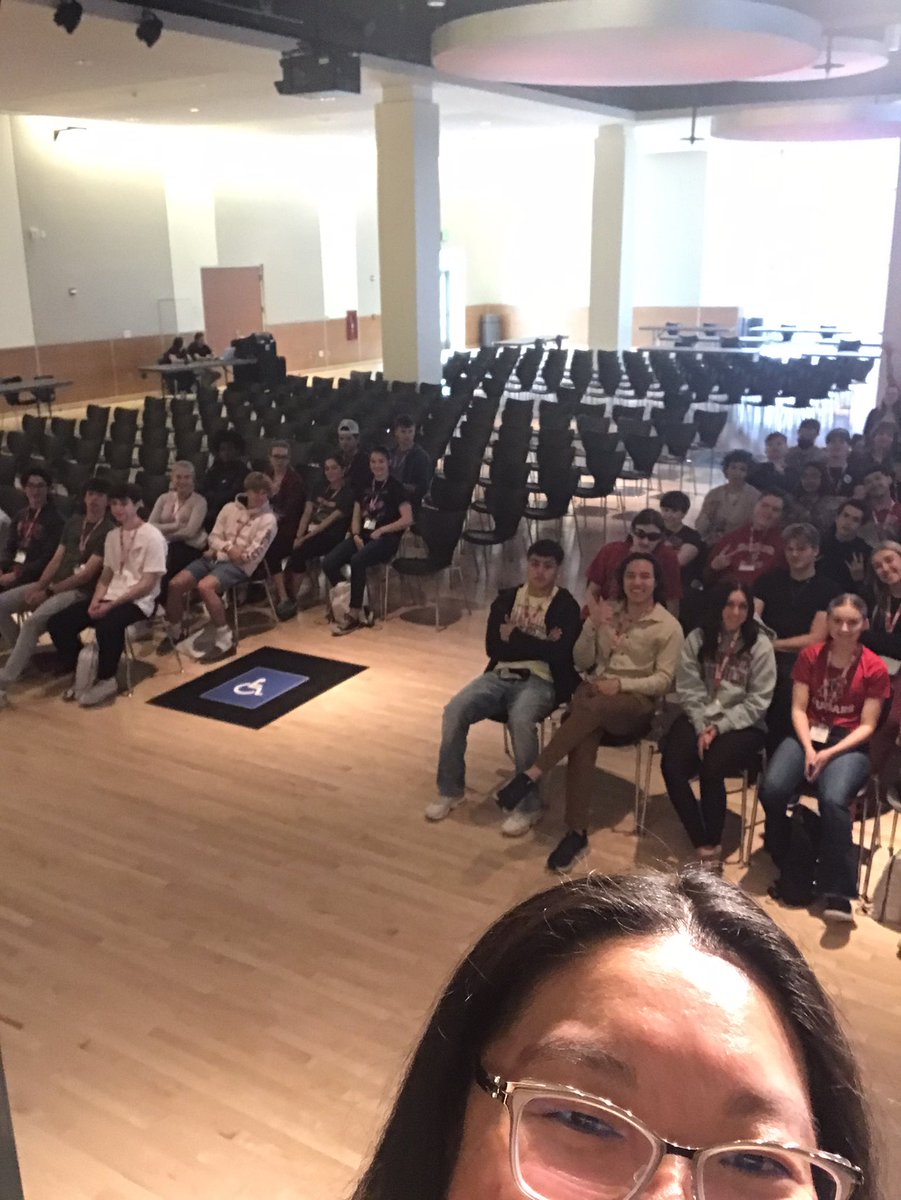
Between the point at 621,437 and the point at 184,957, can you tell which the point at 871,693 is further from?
the point at 621,437

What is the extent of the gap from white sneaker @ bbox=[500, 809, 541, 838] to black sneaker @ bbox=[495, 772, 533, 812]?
4.8 inches

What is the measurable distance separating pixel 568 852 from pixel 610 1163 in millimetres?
3823

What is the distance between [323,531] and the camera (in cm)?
Answer: 750

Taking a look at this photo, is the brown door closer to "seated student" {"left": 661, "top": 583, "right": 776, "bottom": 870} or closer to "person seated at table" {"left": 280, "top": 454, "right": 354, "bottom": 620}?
"person seated at table" {"left": 280, "top": 454, "right": 354, "bottom": 620}

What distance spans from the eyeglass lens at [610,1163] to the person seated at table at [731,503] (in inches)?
246

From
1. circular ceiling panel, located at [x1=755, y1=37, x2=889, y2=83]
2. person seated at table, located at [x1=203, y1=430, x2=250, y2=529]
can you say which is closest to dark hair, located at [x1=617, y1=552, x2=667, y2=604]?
person seated at table, located at [x1=203, y1=430, x2=250, y2=529]

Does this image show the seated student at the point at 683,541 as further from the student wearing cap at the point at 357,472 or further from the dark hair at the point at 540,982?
the dark hair at the point at 540,982

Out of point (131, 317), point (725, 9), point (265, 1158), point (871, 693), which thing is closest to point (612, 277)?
point (131, 317)

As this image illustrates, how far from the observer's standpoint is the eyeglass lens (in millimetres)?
616

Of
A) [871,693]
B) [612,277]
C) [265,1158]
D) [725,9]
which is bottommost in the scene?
[265,1158]

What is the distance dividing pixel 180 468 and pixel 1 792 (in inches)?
107

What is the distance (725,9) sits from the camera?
865 cm

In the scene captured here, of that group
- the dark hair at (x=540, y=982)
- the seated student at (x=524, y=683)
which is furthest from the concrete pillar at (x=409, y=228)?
the dark hair at (x=540, y=982)

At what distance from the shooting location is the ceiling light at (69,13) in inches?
319
